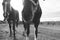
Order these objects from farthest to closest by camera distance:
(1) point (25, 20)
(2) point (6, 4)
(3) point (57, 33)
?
(3) point (57, 33), (2) point (6, 4), (1) point (25, 20)

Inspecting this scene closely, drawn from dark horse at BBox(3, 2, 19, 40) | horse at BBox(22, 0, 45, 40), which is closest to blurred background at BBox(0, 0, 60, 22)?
dark horse at BBox(3, 2, 19, 40)

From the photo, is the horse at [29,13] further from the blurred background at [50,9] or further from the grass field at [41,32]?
the blurred background at [50,9]

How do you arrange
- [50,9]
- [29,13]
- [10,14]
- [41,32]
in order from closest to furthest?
[29,13] → [10,14] → [41,32] → [50,9]

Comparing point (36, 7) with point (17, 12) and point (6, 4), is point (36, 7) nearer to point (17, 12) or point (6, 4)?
point (17, 12)

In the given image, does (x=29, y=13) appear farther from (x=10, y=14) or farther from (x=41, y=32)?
(x=41, y=32)

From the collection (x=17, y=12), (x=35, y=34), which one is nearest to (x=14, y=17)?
(x=17, y=12)

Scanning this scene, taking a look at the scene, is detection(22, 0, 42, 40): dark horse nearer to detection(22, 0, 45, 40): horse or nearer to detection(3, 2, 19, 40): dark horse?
detection(22, 0, 45, 40): horse

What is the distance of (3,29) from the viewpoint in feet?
5.41

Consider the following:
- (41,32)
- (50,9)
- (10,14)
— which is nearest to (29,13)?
(10,14)

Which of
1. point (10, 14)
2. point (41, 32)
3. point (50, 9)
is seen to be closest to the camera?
point (10, 14)

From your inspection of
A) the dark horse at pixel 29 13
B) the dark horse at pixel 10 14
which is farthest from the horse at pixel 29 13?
the dark horse at pixel 10 14

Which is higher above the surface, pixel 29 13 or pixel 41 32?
pixel 29 13

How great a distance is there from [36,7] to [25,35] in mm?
478

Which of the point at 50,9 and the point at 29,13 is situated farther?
the point at 50,9
